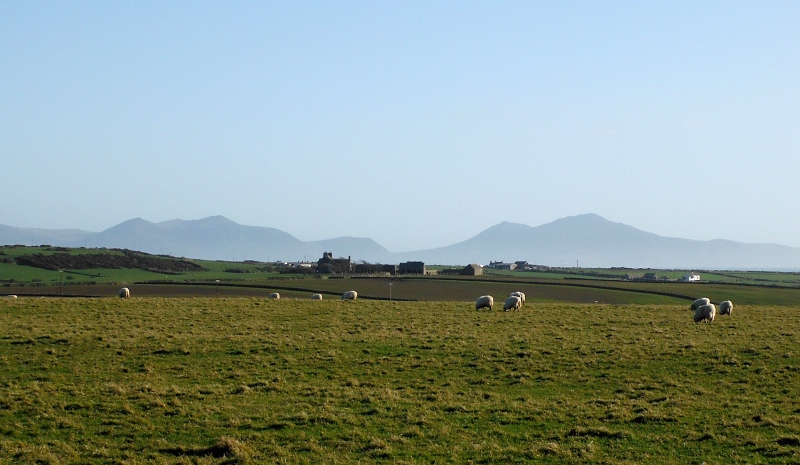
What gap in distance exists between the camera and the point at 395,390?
2394 centimetres

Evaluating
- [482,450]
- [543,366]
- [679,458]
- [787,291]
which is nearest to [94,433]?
[482,450]

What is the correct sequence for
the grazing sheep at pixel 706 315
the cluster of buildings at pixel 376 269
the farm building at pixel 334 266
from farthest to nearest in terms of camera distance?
the farm building at pixel 334 266 < the cluster of buildings at pixel 376 269 < the grazing sheep at pixel 706 315

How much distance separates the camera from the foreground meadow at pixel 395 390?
1709 centimetres

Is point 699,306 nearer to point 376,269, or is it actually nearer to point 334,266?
point 376,269

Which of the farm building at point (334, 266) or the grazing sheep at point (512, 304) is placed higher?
the farm building at point (334, 266)

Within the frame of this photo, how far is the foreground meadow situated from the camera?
17.1m

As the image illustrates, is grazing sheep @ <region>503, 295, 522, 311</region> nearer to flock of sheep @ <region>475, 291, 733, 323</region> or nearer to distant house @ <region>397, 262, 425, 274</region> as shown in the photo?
flock of sheep @ <region>475, 291, 733, 323</region>

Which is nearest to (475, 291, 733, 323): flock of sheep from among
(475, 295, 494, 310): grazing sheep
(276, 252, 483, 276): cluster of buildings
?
(475, 295, 494, 310): grazing sheep

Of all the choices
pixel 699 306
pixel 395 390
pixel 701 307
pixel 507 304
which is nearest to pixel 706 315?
pixel 701 307

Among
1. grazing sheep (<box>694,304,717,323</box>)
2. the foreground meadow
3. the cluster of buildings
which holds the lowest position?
the foreground meadow

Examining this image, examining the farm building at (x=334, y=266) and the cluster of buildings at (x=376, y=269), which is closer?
the cluster of buildings at (x=376, y=269)

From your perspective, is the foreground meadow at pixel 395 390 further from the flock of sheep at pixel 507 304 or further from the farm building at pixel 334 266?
the farm building at pixel 334 266

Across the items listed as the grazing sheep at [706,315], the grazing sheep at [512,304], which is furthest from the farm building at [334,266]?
the grazing sheep at [706,315]

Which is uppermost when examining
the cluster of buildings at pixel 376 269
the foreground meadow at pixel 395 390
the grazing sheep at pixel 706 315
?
the cluster of buildings at pixel 376 269
